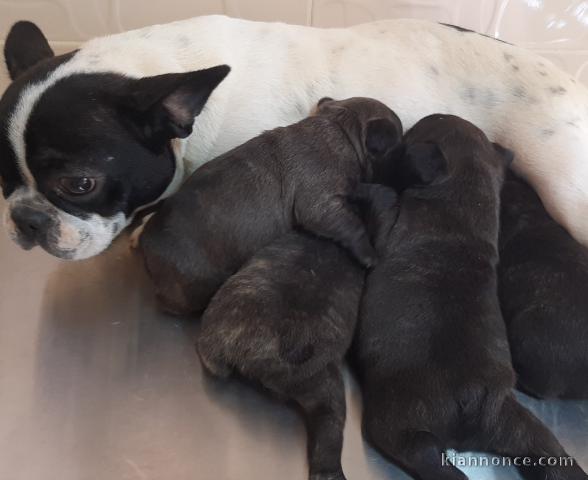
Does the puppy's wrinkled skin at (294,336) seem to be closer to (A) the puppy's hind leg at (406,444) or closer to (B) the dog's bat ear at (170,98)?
(A) the puppy's hind leg at (406,444)

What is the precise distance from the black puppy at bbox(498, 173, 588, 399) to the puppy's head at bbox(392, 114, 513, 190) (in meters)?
0.14

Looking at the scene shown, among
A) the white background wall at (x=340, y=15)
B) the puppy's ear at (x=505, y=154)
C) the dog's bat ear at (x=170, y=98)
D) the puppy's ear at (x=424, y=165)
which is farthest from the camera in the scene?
the white background wall at (x=340, y=15)

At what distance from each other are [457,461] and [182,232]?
52cm

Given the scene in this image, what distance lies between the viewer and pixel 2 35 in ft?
5.43

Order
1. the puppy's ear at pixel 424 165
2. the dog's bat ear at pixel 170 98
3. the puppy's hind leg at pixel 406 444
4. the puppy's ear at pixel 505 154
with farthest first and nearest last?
1. the puppy's ear at pixel 505 154
2. the puppy's ear at pixel 424 165
3. the dog's bat ear at pixel 170 98
4. the puppy's hind leg at pixel 406 444

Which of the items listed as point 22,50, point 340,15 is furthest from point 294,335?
point 340,15

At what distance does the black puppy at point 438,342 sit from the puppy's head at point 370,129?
0.09 meters

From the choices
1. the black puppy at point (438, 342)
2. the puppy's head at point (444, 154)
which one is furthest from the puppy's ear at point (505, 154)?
the black puppy at point (438, 342)

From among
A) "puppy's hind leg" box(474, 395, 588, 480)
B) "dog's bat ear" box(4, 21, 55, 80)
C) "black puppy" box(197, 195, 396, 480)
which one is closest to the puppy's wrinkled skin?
"black puppy" box(197, 195, 396, 480)

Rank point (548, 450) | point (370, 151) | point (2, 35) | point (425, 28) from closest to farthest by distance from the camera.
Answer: point (548, 450)
point (370, 151)
point (425, 28)
point (2, 35)

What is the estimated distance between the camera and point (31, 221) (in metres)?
0.95

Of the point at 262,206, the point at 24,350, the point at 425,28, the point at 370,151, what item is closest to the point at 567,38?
the point at 425,28

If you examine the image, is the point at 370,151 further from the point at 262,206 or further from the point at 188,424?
the point at 188,424

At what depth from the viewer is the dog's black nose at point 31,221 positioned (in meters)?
0.94
